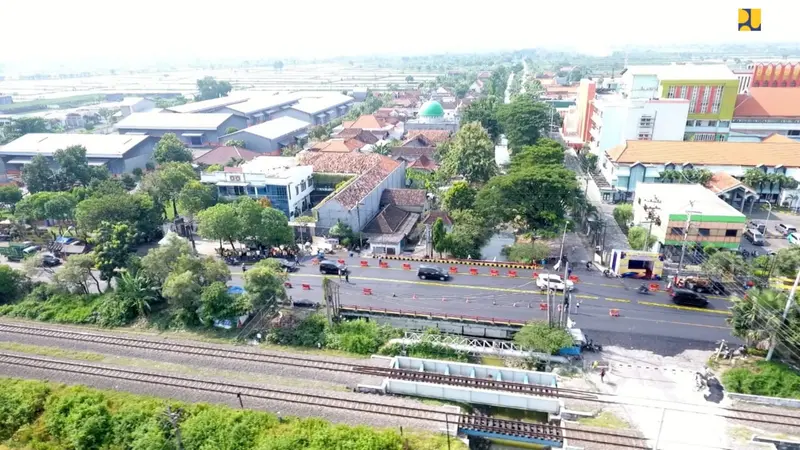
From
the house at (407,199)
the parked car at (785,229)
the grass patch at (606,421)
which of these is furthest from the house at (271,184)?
the parked car at (785,229)

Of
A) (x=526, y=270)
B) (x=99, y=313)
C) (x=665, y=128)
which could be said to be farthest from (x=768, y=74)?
(x=99, y=313)

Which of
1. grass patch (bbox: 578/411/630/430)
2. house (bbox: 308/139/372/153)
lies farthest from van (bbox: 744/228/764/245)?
house (bbox: 308/139/372/153)

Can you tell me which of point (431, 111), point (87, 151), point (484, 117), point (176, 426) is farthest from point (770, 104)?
point (87, 151)

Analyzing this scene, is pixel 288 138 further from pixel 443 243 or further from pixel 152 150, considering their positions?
pixel 443 243

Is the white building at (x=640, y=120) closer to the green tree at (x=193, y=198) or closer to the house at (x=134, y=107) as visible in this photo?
the green tree at (x=193, y=198)

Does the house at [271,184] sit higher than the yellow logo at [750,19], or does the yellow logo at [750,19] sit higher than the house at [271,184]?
the yellow logo at [750,19]
